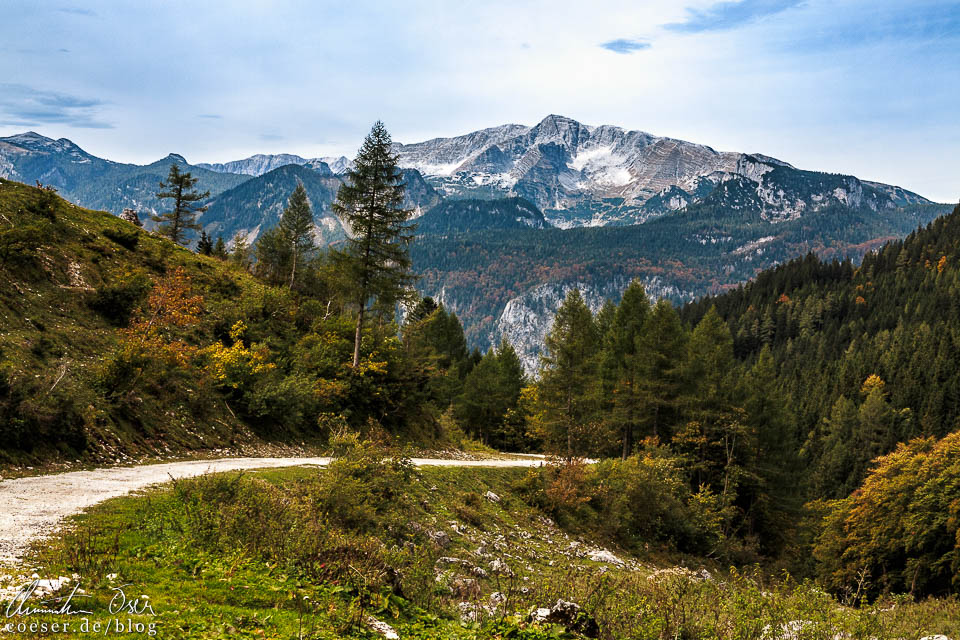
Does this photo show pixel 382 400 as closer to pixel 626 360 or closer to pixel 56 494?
pixel 626 360

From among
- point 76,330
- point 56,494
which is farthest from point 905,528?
point 76,330

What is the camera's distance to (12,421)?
12180 millimetres

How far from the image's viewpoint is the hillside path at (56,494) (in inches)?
292

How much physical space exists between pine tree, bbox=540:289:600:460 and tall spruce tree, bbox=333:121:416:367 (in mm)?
11739

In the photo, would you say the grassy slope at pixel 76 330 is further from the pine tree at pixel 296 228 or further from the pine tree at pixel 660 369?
the pine tree at pixel 660 369

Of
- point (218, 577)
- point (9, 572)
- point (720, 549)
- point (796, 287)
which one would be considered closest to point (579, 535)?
point (720, 549)

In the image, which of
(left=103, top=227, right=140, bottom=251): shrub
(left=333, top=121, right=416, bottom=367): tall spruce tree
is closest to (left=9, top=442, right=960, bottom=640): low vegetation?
(left=333, top=121, right=416, bottom=367): tall spruce tree

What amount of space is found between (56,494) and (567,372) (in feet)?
94.7

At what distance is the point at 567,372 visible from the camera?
35.4m

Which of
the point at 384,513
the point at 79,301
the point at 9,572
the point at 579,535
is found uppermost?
the point at 79,301

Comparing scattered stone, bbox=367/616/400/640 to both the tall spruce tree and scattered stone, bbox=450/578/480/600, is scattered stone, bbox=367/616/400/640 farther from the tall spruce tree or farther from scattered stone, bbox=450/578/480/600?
the tall spruce tree

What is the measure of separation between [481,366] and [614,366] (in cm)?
1481

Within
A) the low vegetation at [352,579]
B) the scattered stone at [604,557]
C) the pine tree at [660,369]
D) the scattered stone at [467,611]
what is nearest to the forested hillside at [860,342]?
the pine tree at [660,369]

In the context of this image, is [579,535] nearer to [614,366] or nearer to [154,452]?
[154,452]
